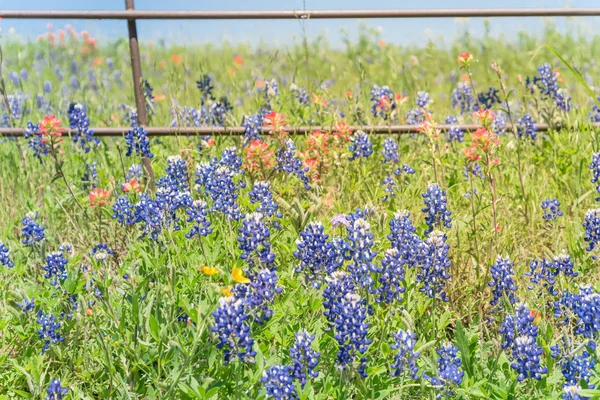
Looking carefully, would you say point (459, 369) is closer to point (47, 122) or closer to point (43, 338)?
point (43, 338)

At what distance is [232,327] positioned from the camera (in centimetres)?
209

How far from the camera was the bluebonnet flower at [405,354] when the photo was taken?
2266 millimetres

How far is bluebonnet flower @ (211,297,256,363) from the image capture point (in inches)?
82.0

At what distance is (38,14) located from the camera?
4922mm

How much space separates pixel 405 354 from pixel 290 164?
64.5 inches

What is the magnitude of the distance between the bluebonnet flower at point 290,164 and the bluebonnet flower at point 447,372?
1.52m

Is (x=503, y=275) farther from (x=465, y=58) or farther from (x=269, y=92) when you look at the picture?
(x=269, y=92)

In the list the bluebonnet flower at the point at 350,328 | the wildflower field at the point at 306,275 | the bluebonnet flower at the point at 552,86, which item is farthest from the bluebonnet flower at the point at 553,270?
the bluebonnet flower at the point at 552,86

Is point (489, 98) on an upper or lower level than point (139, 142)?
lower

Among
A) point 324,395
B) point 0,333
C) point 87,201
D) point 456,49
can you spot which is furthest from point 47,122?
point 456,49

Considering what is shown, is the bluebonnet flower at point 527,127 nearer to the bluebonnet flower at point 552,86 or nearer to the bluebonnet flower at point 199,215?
the bluebonnet flower at point 552,86

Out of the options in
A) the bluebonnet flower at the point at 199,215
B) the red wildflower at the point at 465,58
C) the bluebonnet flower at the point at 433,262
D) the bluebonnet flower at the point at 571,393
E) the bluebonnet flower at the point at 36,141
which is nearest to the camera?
the bluebonnet flower at the point at 571,393

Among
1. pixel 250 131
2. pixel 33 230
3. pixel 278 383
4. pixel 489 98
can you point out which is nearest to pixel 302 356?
pixel 278 383

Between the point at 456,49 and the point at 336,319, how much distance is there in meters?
9.72
